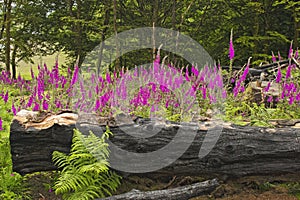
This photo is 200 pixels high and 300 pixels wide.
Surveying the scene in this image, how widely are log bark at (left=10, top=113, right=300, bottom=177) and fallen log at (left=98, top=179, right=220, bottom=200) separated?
0.14m

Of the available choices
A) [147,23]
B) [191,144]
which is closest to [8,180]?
[191,144]

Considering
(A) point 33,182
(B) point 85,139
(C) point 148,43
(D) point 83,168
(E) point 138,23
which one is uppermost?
(E) point 138,23

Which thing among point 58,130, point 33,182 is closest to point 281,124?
point 58,130

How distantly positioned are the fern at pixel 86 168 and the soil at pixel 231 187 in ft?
1.08

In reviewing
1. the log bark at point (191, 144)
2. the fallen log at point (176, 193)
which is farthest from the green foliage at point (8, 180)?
the fallen log at point (176, 193)

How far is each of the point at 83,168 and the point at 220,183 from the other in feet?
5.55

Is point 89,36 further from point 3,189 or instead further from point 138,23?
point 3,189

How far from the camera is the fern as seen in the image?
3432 millimetres

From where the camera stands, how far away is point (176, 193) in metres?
3.63

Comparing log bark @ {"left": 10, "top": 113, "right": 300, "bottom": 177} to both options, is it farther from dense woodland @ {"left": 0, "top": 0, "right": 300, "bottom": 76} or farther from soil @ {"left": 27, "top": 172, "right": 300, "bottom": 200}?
dense woodland @ {"left": 0, "top": 0, "right": 300, "bottom": 76}

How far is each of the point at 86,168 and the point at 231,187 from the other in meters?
1.79

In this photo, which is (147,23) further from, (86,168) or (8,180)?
(86,168)

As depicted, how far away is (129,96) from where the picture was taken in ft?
15.9

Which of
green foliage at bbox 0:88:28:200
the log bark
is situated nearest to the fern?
the log bark
